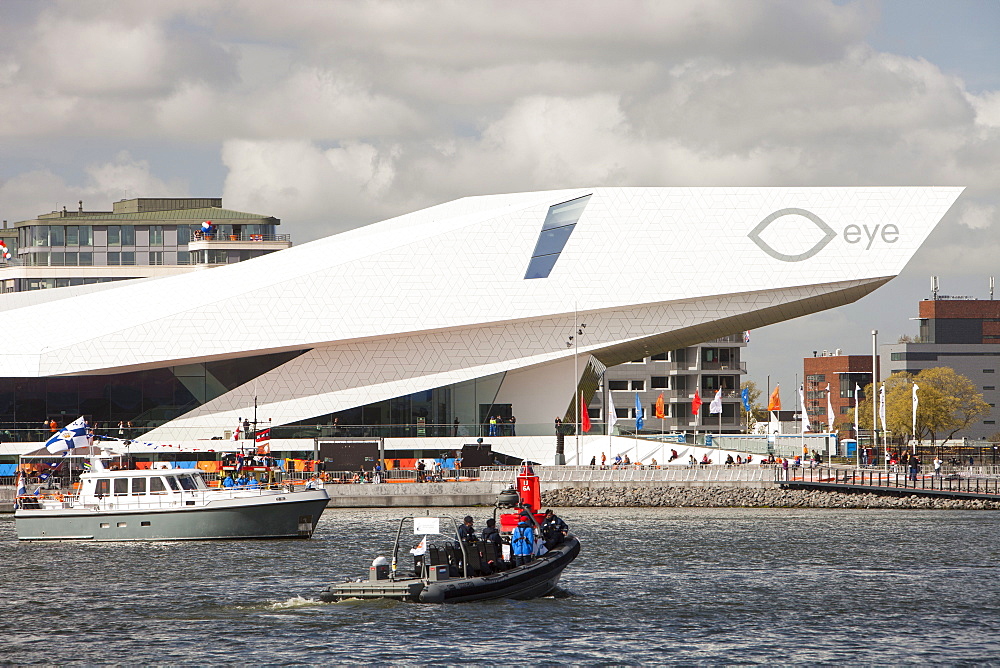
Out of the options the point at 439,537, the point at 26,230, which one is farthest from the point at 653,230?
the point at 26,230

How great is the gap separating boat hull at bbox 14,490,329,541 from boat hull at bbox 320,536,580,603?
14.0m

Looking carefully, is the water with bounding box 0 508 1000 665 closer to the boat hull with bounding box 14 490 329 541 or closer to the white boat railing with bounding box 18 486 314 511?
the boat hull with bounding box 14 490 329 541

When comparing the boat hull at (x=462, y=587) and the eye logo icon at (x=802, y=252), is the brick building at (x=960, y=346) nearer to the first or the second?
the eye logo icon at (x=802, y=252)

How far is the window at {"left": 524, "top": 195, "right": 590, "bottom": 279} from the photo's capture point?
6344 cm

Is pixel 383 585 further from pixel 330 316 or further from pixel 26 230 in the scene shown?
pixel 26 230

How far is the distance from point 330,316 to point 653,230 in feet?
50.7

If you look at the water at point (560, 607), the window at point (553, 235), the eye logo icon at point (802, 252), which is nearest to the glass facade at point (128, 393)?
the window at point (553, 235)

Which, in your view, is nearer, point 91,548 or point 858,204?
point 91,548

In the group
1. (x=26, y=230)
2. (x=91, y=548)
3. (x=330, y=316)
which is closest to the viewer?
(x=91, y=548)

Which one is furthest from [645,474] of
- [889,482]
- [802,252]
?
[802,252]

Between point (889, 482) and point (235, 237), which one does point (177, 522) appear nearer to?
point (889, 482)

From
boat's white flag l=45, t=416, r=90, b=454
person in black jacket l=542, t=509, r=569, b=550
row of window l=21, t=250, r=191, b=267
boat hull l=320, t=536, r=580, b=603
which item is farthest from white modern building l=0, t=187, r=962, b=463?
row of window l=21, t=250, r=191, b=267

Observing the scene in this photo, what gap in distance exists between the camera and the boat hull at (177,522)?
4012 centimetres

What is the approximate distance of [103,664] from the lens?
2325 centimetres
